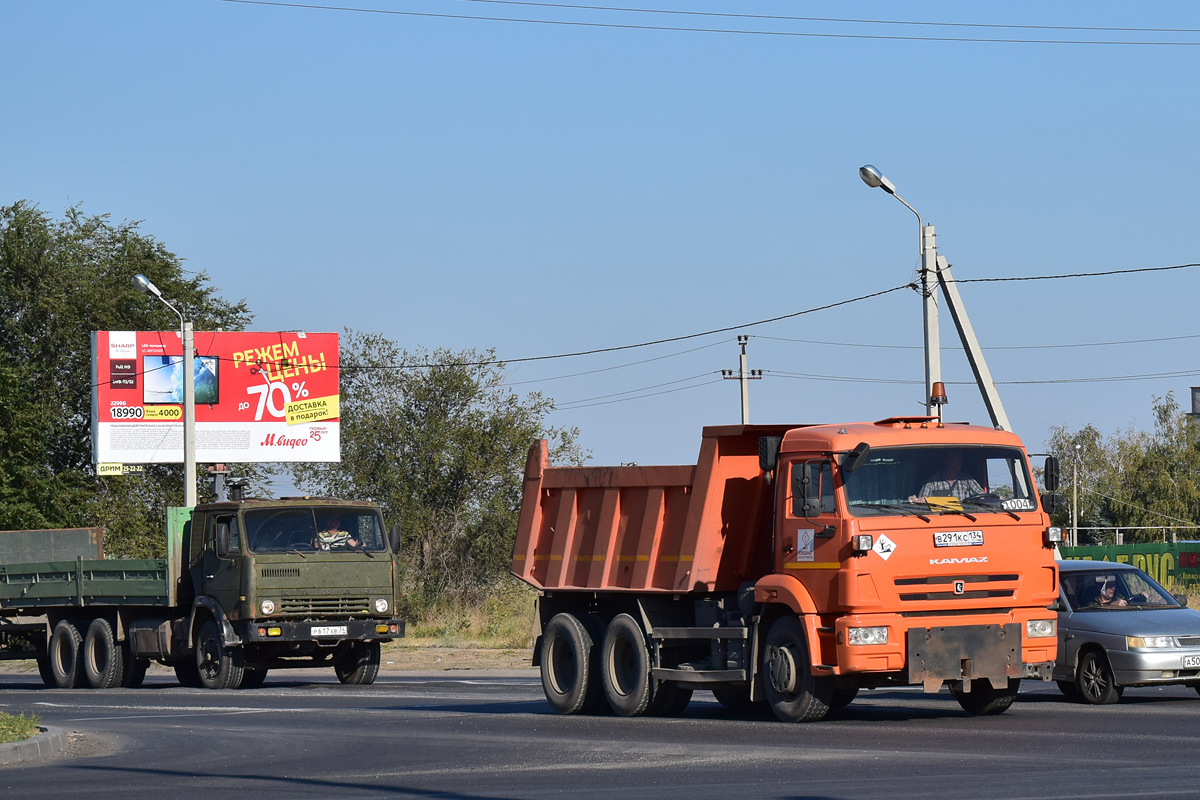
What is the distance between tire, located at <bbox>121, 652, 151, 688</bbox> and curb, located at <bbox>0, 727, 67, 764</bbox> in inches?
439

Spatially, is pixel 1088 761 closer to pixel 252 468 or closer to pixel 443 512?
pixel 443 512

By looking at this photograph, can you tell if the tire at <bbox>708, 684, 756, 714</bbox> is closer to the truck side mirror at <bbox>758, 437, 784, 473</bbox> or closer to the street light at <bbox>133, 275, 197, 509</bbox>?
the truck side mirror at <bbox>758, 437, 784, 473</bbox>

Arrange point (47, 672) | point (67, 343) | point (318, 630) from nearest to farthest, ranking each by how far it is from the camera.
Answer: point (318, 630) → point (47, 672) → point (67, 343)

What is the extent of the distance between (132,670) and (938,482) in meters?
15.2

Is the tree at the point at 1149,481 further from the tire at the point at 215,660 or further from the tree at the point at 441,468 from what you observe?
the tire at the point at 215,660

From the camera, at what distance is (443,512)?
169 feet

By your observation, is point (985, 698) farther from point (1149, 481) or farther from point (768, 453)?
point (1149, 481)

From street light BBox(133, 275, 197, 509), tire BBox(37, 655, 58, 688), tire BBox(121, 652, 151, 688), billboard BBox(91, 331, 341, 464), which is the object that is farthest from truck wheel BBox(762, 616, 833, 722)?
billboard BBox(91, 331, 341, 464)

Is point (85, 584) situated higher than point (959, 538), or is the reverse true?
point (959, 538)

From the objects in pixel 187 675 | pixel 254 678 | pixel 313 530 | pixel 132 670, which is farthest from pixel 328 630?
pixel 132 670

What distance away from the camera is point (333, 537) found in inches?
912

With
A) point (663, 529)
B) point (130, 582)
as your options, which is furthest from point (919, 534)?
point (130, 582)

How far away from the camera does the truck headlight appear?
547 inches

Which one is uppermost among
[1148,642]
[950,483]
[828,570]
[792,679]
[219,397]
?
[219,397]
